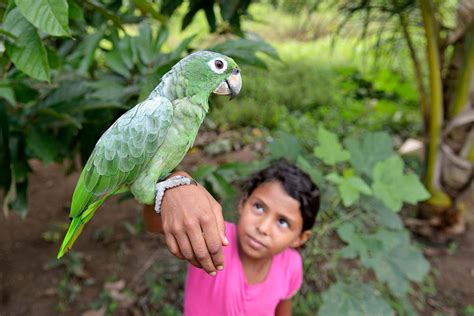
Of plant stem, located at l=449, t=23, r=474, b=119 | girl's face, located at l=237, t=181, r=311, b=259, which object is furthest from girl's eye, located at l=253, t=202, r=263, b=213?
plant stem, located at l=449, t=23, r=474, b=119

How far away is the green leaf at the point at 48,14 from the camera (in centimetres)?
72

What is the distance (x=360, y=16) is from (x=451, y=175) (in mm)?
906

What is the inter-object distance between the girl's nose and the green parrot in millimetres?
363

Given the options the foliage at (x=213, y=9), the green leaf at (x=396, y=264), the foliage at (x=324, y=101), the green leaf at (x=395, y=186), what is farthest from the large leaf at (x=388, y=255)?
the foliage at (x=324, y=101)

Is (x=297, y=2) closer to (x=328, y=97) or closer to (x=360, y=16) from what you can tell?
(x=360, y=16)

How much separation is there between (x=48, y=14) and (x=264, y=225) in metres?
0.58

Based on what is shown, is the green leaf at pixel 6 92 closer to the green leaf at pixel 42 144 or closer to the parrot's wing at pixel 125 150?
the green leaf at pixel 42 144

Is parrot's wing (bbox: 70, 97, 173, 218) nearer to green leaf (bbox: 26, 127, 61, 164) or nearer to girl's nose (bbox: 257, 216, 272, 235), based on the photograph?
girl's nose (bbox: 257, 216, 272, 235)

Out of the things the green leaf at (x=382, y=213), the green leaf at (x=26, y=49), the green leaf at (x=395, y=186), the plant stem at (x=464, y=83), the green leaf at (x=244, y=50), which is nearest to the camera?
the green leaf at (x=26, y=49)

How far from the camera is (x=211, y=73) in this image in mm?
622

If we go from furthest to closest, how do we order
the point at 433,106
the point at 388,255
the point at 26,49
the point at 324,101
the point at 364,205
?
the point at 324,101, the point at 433,106, the point at 364,205, the point at 388,255, the point at 26,49

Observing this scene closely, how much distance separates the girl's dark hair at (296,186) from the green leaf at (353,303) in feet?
1.44

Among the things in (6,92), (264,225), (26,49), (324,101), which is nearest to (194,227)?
(264,225)

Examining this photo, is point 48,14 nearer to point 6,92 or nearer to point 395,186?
point 6,92
